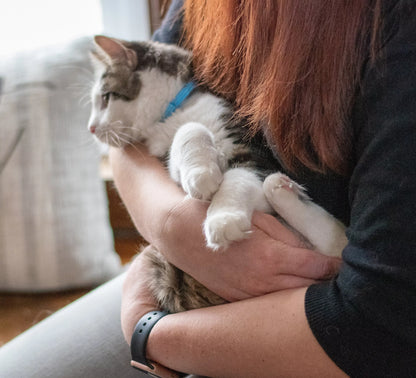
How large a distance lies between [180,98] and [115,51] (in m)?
0.26

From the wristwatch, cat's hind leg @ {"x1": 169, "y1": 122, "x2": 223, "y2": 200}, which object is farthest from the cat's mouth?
the wristwatch

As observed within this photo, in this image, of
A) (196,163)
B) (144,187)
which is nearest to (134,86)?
(144,187)

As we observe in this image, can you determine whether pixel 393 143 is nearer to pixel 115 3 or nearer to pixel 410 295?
pixel 410 295

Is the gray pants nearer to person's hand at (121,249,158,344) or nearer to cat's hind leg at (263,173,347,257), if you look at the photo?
person's hand at (121,249,158,344)

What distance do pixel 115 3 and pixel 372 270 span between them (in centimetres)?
190

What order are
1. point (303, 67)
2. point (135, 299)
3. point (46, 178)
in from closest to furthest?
point (303, 67)
point (135, 299)
point (46, 178)

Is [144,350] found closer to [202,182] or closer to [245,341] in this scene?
[245,341]

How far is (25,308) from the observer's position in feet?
5.49

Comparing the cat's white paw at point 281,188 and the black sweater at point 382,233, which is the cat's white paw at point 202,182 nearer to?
the cat's white paw at point 281,188

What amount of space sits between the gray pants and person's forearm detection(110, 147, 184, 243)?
233 mm

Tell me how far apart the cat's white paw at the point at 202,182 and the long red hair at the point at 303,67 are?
0.13 m

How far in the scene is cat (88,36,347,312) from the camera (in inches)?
33.0

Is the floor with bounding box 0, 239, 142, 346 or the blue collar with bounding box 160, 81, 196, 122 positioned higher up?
the blue collar with bounding box 160, 81, 196, 122

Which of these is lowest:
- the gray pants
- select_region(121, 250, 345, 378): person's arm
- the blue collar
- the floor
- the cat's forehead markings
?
the floor
